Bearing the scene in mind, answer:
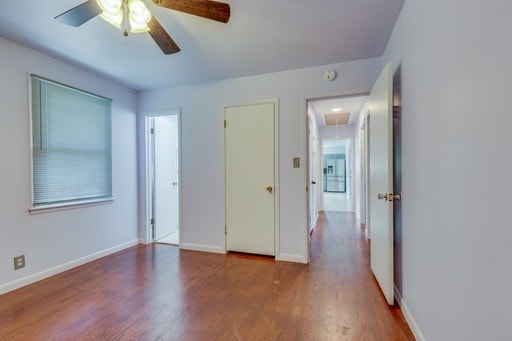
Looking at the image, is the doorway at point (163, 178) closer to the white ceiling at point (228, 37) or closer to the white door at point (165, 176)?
the white door at point (165, 176)

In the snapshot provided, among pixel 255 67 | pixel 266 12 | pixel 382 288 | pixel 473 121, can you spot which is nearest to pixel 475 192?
pixel 473 121

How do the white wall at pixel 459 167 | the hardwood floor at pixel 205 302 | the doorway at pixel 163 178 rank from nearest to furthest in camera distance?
the white wall at pixel 459 167
the hardwood floor at pixel 205 302
the doorway at pixel 163 178

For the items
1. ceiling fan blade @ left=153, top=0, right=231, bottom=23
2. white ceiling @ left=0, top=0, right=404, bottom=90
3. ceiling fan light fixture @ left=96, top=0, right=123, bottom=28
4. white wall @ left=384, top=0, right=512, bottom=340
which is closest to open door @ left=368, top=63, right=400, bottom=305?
white wall @ left=384, top=0, right=512, bottom=340

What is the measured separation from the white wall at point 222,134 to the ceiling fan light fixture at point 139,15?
5.64 feet

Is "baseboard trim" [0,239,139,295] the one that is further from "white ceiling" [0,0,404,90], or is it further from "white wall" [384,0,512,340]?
"white wall" [384,0,512,340]

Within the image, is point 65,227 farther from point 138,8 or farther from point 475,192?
point 475,192

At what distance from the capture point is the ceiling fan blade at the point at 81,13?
1.42 meters

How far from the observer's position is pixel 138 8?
1.52 m

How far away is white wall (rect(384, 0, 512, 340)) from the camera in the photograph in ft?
2.73

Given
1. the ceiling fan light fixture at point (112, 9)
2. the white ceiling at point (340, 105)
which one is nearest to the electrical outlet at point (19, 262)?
the ceiling fan light fixture at point (112, 9)

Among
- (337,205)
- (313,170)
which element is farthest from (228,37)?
(337,205)

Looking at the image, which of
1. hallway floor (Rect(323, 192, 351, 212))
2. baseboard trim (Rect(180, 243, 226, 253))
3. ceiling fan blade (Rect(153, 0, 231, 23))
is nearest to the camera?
ceiling fan blade (Rect(153, 0, 231, 23))

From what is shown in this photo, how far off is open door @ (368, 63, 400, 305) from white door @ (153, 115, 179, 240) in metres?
3.14

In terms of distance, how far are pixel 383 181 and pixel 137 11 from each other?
7.32 ft
